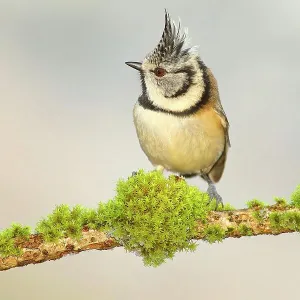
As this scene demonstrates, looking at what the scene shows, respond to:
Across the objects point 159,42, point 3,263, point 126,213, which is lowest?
point 3,263

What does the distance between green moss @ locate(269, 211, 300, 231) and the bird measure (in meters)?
1.04

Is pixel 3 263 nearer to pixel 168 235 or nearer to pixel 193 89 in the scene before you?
pixel 168 235

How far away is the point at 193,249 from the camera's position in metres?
4.53

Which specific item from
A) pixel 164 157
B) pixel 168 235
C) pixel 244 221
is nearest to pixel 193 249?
pixel 168 235

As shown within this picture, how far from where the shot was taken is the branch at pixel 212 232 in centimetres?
461

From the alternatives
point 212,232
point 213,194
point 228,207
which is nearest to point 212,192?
point 213,194

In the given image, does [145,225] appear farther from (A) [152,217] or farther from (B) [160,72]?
(B) [160,72]

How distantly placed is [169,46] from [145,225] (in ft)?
6.78

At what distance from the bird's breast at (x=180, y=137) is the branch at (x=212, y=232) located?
1.01m

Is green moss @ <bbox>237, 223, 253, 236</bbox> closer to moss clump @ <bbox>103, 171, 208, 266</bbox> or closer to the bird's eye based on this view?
moss clump @ <bbox>103, 171, 208, 266</bbox>

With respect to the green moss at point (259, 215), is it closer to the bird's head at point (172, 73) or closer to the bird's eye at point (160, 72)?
the bird's head at point (172, 73)

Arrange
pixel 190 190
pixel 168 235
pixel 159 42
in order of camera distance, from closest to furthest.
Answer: pixel 168 235
pixel 190 190
pixel 159 42

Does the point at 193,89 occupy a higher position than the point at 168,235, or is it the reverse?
the point at 193,89

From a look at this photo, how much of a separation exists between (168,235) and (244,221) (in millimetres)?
767
